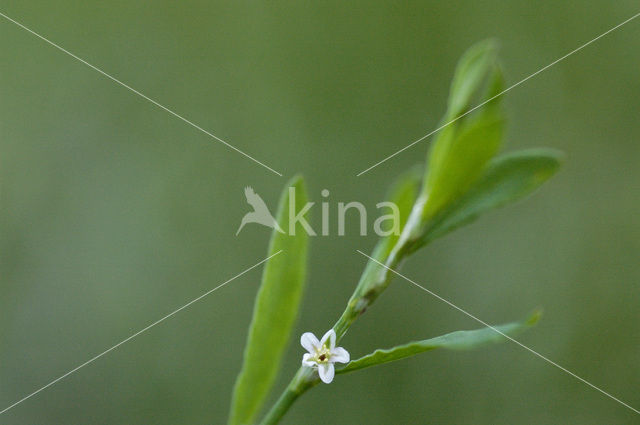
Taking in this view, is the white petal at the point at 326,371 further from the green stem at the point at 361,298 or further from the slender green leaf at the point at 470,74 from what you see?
the slender green leaf at the point at 470,74

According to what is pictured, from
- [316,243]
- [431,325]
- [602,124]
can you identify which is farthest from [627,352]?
[316,243]

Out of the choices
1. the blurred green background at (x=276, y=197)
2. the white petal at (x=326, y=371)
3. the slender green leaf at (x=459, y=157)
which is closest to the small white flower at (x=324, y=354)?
the white petal at (x=326, y=371)

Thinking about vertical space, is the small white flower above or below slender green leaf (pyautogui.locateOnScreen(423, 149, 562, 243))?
below

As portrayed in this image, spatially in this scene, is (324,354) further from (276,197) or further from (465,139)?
(276,197)

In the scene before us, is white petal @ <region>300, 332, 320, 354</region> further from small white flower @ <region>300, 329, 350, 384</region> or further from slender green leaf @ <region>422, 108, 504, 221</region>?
slender green leaf @ <region>422, 108, 504, 221</region>

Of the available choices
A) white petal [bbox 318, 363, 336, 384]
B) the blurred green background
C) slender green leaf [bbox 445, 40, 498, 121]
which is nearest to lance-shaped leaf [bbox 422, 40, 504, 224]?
slender green leaf [bbox 445, 40, 498, 121]

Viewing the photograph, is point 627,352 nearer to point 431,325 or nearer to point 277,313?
point 431,325
